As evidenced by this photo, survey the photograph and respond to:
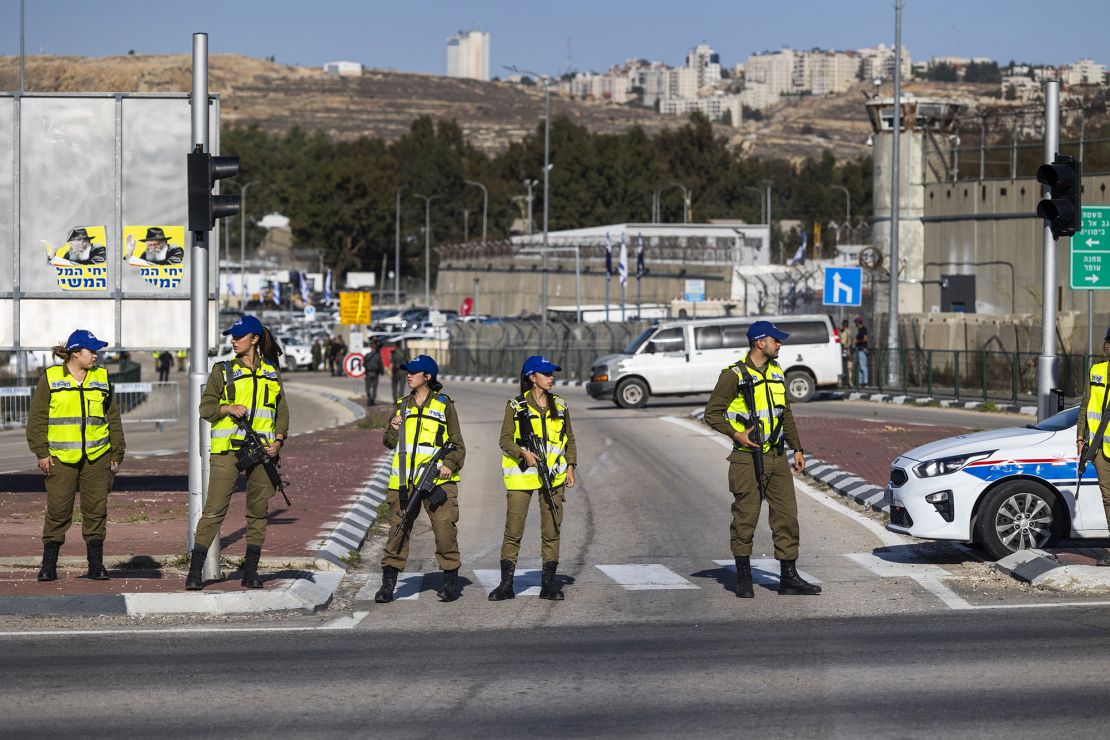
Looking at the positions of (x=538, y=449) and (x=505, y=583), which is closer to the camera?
(x=538, y=449)

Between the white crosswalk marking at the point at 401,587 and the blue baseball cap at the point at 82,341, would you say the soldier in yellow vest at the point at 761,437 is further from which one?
the blue baseball cap at the point at 82,341

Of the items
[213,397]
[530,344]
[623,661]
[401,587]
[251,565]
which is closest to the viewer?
[623,661]

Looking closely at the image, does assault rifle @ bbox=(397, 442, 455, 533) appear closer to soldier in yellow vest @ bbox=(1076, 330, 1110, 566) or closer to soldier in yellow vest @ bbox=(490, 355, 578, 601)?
soldier in yellow vest @ bbox=(490, 355, 578, 601)

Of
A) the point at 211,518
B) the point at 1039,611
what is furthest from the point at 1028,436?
the point at 211,518

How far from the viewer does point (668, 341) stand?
119ft

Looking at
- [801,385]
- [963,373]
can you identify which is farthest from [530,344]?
[963,373]

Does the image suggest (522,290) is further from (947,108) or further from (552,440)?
(552,440)

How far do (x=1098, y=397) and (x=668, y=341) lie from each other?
24.2 meters

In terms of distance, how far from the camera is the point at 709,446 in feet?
84.4

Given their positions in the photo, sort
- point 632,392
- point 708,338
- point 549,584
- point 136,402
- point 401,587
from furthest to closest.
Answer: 1. point 632,392
2. point 708,338
3. point 136,402
4. point 401,587
5. point 549,584

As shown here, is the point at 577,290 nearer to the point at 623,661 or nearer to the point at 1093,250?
the point at 1093,250

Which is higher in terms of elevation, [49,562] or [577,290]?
[577,290]

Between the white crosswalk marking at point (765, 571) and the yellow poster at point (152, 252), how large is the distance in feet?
22.4

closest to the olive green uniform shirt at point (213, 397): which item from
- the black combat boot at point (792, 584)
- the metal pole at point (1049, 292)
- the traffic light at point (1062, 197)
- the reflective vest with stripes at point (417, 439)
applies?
the reflective vest with stripes at point (417, 439)
